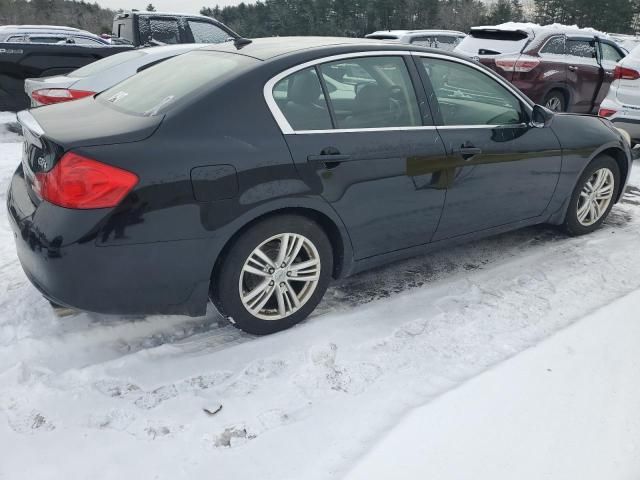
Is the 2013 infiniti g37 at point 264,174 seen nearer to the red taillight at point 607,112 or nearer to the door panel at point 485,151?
the door panel at point 485,151

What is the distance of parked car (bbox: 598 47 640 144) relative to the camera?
22.4 ft

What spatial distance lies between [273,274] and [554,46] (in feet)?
27.5

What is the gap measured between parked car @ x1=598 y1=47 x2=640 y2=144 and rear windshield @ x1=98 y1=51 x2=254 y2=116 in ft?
18.8

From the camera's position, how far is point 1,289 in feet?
11.2

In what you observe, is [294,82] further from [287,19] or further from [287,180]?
[287,19]

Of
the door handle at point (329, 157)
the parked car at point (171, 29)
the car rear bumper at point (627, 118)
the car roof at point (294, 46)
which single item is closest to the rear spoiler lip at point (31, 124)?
the car roof at point (294, 46)

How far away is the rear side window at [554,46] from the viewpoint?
9.15 metres

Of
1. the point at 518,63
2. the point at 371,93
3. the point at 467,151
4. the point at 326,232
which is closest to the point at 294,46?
the point at 371,93

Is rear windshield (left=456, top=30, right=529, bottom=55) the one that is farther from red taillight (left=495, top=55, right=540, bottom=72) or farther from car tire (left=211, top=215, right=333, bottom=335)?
car tire (left=211, top=215, right=333, bottom=335)

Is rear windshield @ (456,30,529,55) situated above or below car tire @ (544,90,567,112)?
above

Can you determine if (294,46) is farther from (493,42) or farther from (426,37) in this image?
(426,37)

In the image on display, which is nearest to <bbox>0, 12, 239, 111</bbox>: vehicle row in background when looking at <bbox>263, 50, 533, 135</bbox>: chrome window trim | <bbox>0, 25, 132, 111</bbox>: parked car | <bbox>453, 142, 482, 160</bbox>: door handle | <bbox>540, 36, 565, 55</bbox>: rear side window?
<bbox>0, 25, 132, 111</bbox>: parked car

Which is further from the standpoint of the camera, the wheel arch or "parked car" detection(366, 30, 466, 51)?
"parked car" detection(366, 30, 466, 51)

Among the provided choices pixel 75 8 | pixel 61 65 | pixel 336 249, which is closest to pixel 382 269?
pixel 336 249
